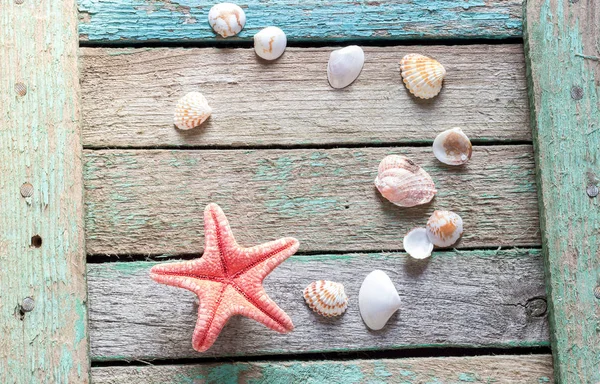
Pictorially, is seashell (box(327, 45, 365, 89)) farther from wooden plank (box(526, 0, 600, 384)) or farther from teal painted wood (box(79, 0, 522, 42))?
wooden plank (box(526, 0, 600, 384))

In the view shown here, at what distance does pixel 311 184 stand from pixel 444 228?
0.72ft

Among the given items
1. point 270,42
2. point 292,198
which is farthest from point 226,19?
point 292,198

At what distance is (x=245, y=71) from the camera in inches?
39.3

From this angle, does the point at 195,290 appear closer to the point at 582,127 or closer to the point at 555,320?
the point at 555,320

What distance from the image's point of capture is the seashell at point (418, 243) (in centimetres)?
96

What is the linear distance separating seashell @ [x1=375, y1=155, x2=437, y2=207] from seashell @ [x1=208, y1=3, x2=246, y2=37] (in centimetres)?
33

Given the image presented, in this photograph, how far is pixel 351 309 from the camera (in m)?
0.96

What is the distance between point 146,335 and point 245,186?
0.28 m

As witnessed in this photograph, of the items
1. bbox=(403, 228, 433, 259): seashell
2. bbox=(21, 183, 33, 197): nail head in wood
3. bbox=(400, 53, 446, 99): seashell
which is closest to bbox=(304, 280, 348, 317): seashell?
bbox=(403, 228, 433, 259): seashell

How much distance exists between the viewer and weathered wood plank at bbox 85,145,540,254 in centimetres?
96

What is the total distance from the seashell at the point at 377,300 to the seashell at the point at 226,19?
1.49 feet

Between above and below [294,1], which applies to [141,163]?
below

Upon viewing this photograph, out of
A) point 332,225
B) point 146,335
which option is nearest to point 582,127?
point 332,225

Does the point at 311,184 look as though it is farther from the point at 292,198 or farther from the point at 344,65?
the point at 344,65
